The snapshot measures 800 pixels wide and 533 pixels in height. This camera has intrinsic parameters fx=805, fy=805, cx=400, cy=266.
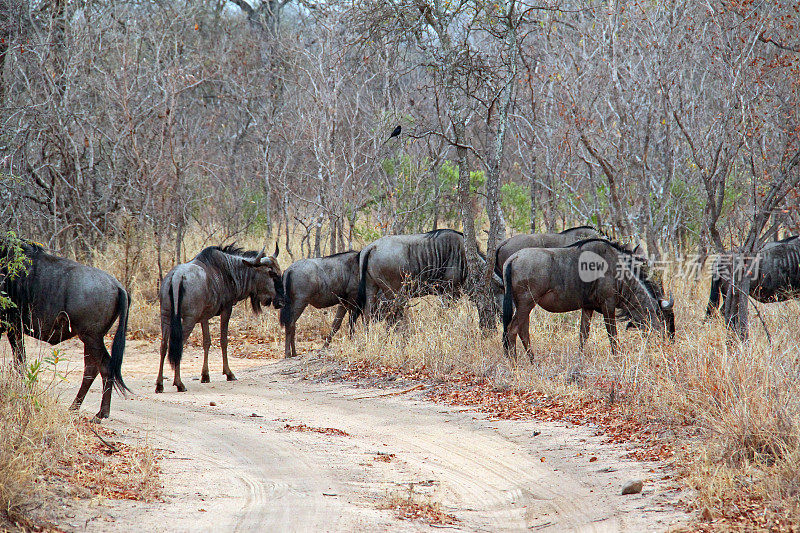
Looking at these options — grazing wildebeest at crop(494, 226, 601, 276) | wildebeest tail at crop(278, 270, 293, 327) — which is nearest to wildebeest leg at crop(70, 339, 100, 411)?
wildebeest tail at crop(278, 270, 293, 327)

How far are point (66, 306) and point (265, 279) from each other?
3806 millimetres

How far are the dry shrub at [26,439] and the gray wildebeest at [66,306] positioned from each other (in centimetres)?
75

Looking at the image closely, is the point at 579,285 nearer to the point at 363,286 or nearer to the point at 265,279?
the point at 363,286

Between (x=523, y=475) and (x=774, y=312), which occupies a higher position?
(x=774, y=312)

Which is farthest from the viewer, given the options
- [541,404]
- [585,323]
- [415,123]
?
[415,123]

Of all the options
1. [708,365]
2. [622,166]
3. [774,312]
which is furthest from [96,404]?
[774,312]

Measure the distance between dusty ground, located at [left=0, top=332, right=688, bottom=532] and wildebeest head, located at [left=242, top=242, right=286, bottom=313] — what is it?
2.02 metres

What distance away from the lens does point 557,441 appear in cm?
634

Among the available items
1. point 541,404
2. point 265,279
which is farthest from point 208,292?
point 541,404

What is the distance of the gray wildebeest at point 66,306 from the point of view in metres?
6.63

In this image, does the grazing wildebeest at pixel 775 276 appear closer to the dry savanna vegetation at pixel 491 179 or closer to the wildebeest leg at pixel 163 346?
the dry savanna vegetation at pixel 491 179

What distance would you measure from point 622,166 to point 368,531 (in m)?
8.01

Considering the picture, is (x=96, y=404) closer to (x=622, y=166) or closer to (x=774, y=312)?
(x=622, y=166)

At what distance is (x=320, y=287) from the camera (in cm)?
1144
